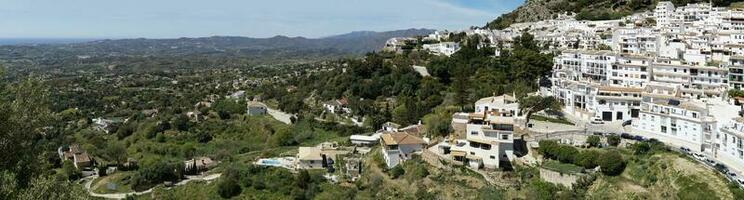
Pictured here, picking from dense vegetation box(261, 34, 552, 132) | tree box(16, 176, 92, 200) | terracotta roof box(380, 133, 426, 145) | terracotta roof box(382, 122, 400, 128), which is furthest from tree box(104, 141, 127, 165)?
tree box(16, 176, 92, 200)

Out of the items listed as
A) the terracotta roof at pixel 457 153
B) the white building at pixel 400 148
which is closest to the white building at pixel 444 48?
the white building at pixel 400 148

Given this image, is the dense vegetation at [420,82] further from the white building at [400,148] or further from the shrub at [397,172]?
the shrub at [397,172]

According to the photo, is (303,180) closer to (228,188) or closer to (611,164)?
(228,188)

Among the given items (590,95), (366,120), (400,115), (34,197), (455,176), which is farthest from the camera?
(366,120)

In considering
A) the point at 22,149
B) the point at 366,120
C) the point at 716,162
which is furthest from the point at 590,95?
the point at 22,149

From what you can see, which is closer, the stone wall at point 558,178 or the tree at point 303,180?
the stone wall at point 558,178

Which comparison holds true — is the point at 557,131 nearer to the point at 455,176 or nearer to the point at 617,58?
the point at 455,176

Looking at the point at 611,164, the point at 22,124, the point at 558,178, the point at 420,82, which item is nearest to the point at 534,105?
the point at 558,178
